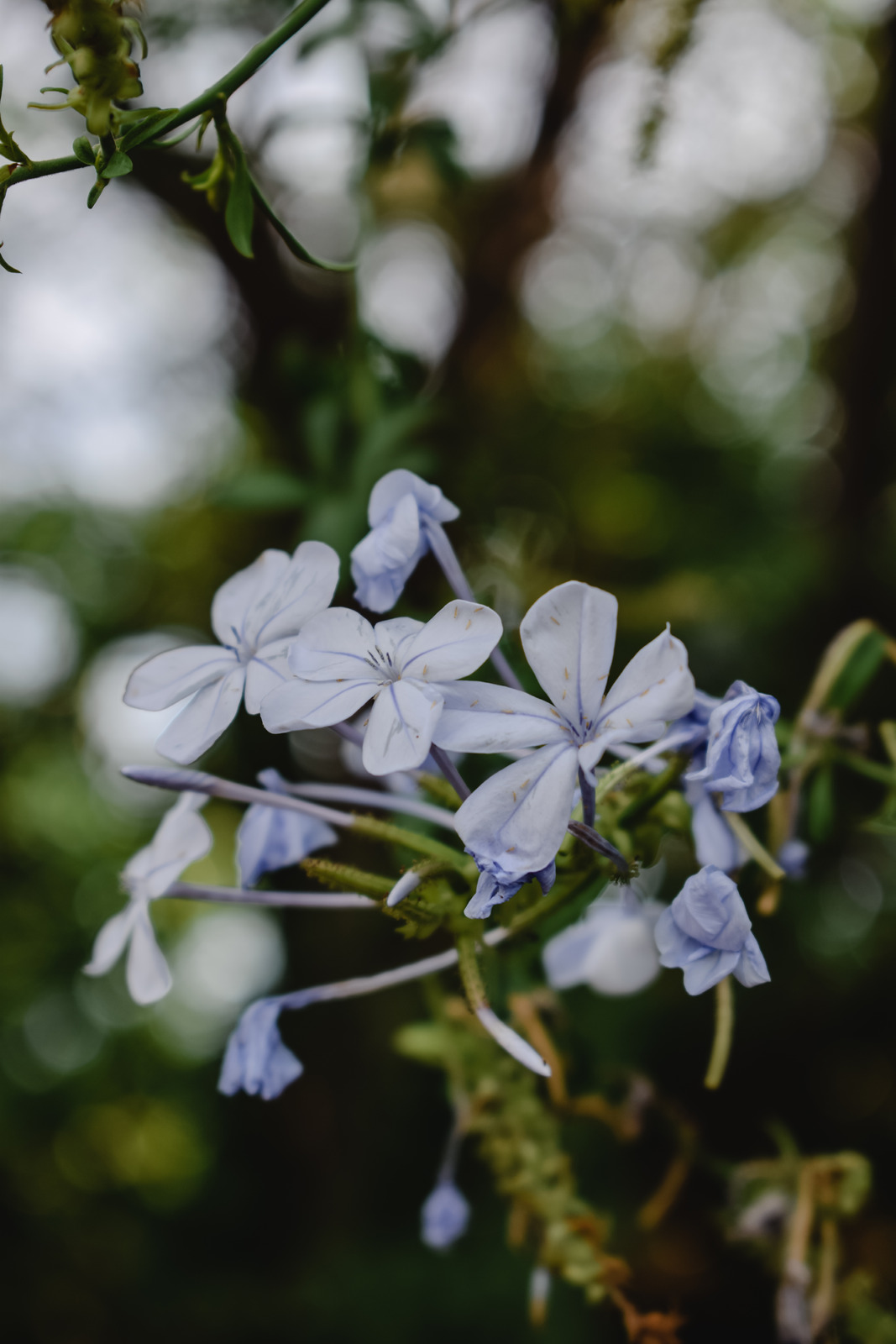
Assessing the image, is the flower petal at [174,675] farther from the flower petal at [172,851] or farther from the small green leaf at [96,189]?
the small green leaf at [96,189]

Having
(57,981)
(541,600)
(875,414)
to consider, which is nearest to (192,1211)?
(57,981)

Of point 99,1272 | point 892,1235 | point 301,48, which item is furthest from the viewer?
point 99,1272

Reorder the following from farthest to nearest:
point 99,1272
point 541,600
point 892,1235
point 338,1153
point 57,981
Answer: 1. point 57,981
2. point 99,1272
3. point 338,1153
4. point 892,1235
5. point 541,600

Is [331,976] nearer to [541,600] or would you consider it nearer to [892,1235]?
[892,1235]

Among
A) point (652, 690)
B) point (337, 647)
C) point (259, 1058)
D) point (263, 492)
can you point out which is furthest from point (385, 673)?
point (263, 492)

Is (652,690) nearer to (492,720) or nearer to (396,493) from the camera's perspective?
(492,720)

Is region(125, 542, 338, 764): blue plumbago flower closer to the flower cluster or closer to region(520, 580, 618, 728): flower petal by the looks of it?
the flower cluster

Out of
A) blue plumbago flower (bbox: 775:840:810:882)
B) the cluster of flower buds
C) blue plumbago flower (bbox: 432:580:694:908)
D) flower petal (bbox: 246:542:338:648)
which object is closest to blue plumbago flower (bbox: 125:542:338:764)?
flower petal (bbox: 246:542:338:648)
